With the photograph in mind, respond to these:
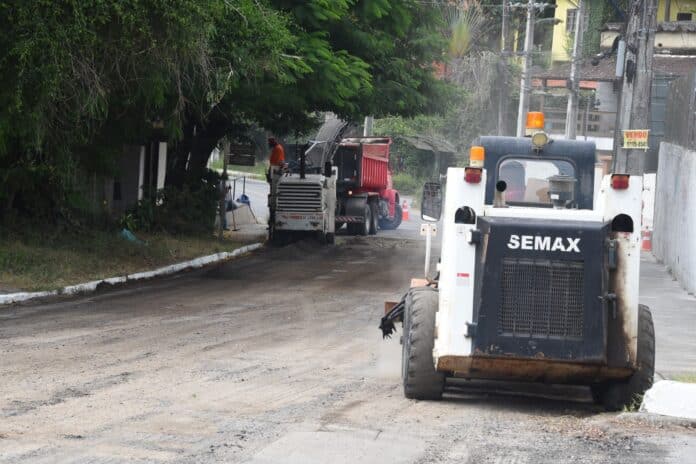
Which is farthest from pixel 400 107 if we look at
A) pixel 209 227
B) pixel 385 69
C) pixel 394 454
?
pixel 394 454

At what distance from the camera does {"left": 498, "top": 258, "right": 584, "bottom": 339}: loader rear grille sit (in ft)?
31.8

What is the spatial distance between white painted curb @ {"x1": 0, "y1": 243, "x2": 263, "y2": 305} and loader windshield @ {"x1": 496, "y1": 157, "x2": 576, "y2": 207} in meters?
9.11

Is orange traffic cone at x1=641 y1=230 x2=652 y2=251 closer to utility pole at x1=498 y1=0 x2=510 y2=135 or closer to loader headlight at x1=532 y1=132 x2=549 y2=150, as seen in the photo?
utility pole at x1=498 y1=0 x2=510 y2=135

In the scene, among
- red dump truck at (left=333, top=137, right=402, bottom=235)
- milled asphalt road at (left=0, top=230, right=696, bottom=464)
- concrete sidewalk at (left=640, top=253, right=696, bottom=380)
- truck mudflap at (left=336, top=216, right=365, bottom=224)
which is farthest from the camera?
red dump truck at (left=333, top=137, right=402, bottom=235)

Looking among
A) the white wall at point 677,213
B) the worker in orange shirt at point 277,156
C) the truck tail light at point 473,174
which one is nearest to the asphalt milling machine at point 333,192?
the worker in orange shirt at point 277,156

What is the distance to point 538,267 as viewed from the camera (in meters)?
9.70

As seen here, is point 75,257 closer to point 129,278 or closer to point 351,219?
point 129,278

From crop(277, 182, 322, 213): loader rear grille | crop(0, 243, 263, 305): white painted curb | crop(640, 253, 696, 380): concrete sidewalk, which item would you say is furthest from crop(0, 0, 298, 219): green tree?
crop(277, 182, 322, 213): loader rear grille

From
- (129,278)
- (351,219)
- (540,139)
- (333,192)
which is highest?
(540,139)

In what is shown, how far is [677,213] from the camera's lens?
27.2 meters

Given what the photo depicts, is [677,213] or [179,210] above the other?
[677,213]

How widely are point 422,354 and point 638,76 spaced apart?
15243 millimetres

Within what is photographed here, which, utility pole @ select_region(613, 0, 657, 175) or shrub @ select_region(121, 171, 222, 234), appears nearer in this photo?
utility pole @ select_region(613, 0, 657, 175)

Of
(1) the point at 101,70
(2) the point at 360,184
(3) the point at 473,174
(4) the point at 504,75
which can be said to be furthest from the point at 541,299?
(4) the point at 504,75
